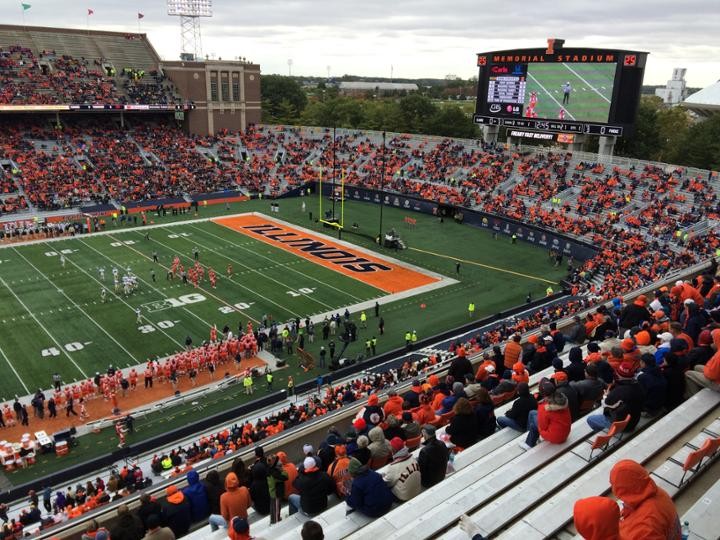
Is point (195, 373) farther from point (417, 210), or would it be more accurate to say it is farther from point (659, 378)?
point (417, 210)

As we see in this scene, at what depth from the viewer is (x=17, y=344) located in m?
21.8

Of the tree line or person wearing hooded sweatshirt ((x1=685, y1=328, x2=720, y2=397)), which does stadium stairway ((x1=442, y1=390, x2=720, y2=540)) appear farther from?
the tree line

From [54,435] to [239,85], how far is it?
50.4m

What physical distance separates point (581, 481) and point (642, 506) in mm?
2189

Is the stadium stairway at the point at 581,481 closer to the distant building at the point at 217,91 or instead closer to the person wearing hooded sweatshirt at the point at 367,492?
the person wearing hooded sweatshirt at the point at 367,492

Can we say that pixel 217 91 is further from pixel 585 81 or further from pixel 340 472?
pixel 340 472

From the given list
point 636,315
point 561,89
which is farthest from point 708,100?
point 636,315

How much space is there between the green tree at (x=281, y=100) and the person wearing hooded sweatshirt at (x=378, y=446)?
88.3 meters

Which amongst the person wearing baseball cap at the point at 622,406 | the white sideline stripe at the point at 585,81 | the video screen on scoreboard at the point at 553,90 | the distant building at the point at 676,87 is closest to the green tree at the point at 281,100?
the video screen on scoreboard at the point at 553,90

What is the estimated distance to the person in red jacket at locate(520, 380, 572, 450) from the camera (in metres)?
6.77

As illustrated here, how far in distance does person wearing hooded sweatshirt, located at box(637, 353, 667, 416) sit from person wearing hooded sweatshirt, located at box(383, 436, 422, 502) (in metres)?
3.14

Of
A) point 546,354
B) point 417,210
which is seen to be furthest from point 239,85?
point 546,354

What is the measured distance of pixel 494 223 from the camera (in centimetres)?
3956

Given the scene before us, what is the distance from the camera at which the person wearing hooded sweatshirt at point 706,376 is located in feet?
23.8
